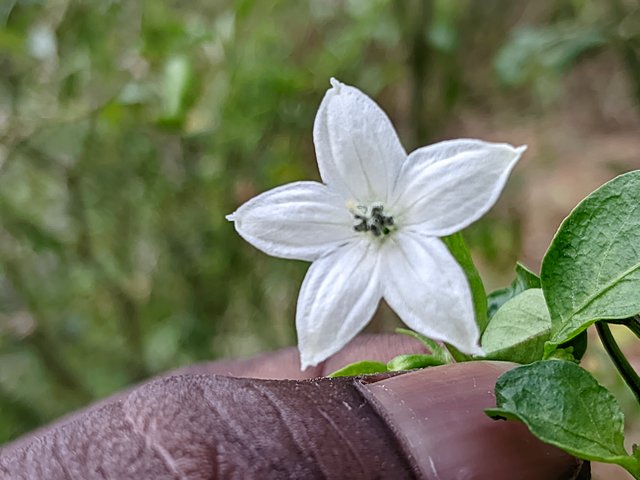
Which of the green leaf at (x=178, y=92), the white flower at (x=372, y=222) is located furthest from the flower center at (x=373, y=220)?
the green leaf at (x=178, y=92)

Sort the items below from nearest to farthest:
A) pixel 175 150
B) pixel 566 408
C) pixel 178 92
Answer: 1. pixel 566 408
2. pixel 178 92
3. pixel 175 150

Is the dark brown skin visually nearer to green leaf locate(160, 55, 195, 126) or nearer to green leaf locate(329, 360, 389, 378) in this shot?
green leaf locate(329, 360, 389, 378)

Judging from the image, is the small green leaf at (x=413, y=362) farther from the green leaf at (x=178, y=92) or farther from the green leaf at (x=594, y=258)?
the green leaf at (x=178, y=92)

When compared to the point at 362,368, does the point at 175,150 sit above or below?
above

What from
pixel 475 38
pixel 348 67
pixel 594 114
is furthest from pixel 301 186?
pixel 594 114

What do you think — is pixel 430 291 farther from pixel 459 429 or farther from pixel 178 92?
pixel 178 92

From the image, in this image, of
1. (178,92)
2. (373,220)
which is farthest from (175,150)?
(373,220)

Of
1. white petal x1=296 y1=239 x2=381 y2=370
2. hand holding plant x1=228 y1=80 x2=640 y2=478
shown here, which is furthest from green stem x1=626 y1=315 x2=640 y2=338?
white petal x1=296 y1=239 x2=381 y2=370
